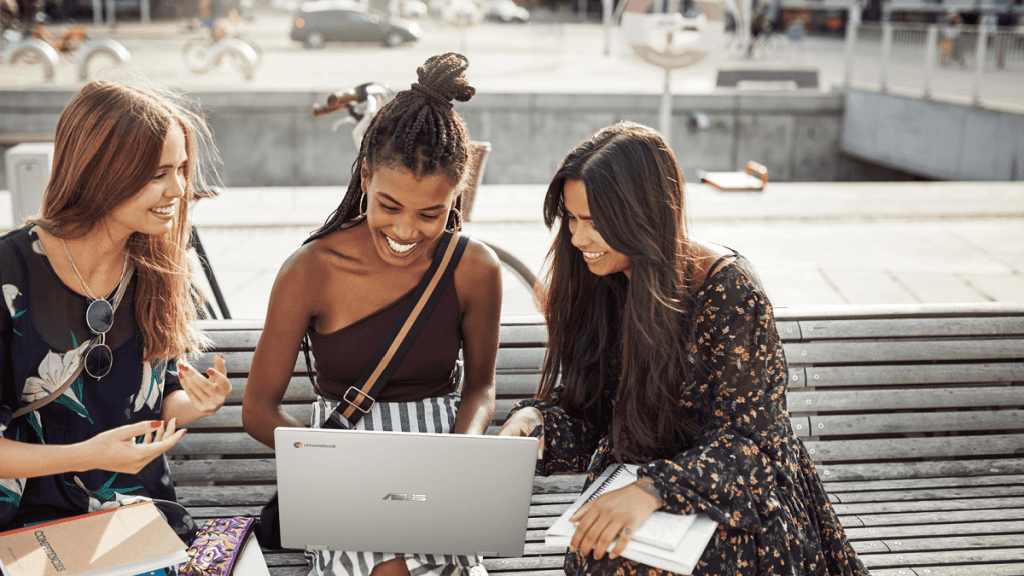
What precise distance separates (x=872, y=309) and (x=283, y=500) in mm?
2031

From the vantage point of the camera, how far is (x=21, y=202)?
463cm

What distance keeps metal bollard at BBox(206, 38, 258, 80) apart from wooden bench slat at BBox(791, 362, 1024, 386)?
15.0m

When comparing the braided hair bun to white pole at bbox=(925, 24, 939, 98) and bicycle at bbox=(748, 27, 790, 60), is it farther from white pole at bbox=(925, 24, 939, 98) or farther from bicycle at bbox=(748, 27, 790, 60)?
bicycle at bbox=(748, 27, 790, 60)

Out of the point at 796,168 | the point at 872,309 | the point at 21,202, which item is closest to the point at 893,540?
the point at 872,309

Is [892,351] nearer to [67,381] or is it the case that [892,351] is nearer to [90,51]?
[67,381]

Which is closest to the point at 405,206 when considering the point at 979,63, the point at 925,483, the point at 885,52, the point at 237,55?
the point at 925,483

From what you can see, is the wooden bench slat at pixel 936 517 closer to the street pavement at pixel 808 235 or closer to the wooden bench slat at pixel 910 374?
the wooden bench slat at pixel 910 374

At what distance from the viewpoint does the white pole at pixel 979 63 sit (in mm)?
12484

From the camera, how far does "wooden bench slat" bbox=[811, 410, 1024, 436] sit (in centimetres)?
286

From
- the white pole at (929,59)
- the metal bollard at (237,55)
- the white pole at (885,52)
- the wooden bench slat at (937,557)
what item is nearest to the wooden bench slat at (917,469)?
the wooden bench slat at (937,557)

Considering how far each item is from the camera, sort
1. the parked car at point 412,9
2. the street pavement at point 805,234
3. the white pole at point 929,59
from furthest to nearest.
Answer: the parked car at point 412,9
the white pole at point 929,59
the street pavement at point 805,234

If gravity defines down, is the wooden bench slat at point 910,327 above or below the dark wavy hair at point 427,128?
below

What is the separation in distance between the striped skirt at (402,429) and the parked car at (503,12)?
41.7 metres

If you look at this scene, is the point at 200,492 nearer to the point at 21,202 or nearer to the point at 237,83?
the point at 21,202
